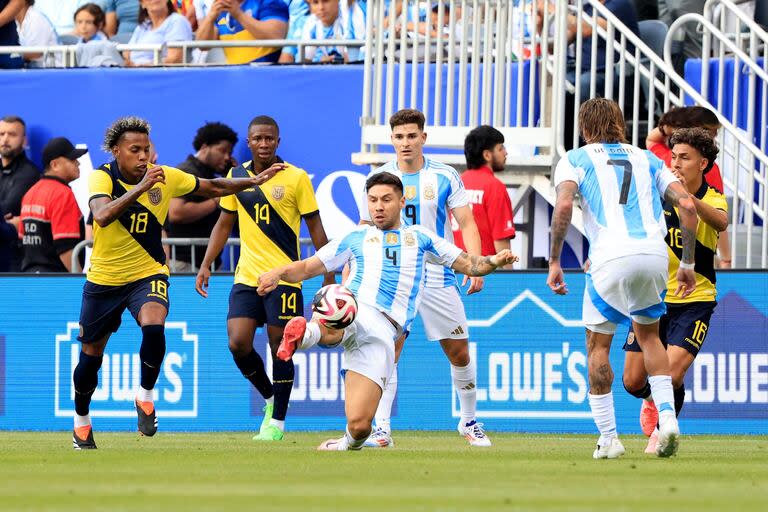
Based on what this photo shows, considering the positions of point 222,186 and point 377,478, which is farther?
point 222,186

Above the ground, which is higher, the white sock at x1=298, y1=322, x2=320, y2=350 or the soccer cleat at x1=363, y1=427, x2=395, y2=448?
the white sock at x1=298, y1=322, x2=320, y2=350

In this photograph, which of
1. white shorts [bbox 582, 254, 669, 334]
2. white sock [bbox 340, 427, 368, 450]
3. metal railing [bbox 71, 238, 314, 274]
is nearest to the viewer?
white shorts [bbox 582, 254, 669, 334]

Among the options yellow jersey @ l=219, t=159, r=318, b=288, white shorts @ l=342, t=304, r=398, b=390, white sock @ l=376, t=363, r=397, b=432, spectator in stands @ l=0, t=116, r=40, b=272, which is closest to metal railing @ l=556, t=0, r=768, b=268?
yellow jersey @ l=219, t=159, r=318, b=288

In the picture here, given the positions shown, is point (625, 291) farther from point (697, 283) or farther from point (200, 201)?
point (200, 201)

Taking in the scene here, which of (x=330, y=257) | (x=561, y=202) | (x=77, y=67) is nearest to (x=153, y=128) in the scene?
(x=77, y=67)

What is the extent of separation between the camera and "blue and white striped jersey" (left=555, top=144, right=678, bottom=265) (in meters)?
10.0

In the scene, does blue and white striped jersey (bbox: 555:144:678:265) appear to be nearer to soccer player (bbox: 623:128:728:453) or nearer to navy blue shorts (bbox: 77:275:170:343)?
soccer player (bbox: 623:128:728:453)

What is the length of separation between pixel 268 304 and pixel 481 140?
2.65 meters

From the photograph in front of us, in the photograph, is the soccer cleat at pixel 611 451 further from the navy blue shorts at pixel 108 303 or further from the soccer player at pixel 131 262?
the navy blue shorts at pixel 108 303

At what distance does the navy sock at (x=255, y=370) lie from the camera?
13.4 metres

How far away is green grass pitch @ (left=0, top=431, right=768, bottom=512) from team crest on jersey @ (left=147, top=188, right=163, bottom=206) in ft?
5.77

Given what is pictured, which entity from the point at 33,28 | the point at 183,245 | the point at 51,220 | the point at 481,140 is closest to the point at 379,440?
the point at 481,140

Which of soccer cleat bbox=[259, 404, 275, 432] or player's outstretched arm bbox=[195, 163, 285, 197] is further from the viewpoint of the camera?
soccer cleat bbox=[259, 404, 275, 432]

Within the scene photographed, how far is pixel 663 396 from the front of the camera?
32.8 feet
